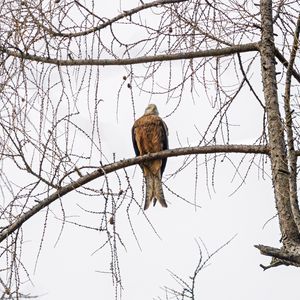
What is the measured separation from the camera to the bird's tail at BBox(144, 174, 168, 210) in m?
4.40

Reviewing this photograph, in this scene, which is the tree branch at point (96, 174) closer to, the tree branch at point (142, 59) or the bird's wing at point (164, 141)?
the tree branch at point (142, 59)

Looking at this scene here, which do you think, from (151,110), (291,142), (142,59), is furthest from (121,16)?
(151,110)

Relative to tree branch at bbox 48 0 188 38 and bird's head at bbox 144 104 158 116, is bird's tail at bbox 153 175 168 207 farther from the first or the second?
tree branch at bbox 48 0 188 38

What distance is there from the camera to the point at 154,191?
4469 mm

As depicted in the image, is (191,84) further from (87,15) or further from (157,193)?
(157,193)

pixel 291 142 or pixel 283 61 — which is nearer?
pixel 291 142

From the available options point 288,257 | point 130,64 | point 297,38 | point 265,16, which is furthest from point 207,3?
point 288,257

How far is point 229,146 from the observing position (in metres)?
3.13

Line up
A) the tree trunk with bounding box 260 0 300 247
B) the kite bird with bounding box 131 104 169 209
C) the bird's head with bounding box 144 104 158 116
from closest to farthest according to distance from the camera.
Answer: the tree trunk with bounding box 260 0 300 247, the kite bird with bounding box 131 104 169 209, the bird's head with bounding box 144 104 158 116

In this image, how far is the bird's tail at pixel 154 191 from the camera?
4.40 metres

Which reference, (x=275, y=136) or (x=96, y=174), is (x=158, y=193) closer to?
(x=96, y=174)

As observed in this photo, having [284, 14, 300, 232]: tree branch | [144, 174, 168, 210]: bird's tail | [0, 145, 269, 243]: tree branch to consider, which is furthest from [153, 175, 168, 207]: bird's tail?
[284, 14, 300, 232]: tree branch

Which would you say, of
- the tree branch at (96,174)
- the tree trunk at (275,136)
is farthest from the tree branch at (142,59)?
the tree branch at (96,174)

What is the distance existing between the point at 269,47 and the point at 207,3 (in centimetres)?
42
